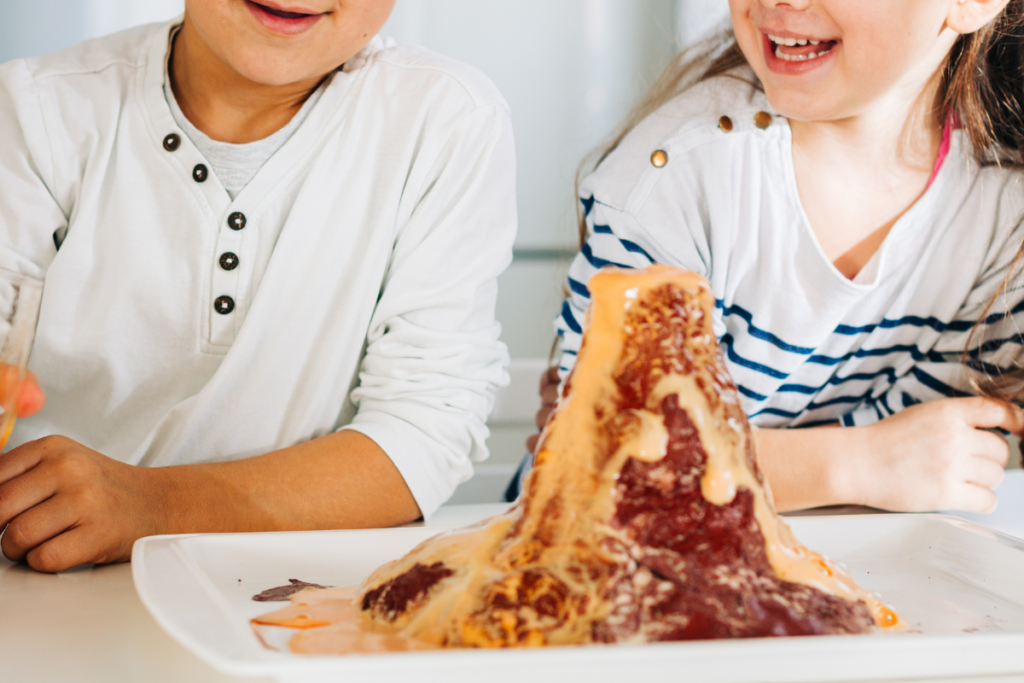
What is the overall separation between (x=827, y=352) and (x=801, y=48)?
1.15 ft

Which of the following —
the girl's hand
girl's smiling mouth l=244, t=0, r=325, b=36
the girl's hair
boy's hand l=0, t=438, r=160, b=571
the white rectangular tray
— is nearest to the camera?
the white rectangular tray

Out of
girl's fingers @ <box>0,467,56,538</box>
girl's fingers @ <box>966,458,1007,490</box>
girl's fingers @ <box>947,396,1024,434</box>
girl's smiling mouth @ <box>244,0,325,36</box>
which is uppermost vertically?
girl's smiling mouth @ <box>244,0,325,36</box>

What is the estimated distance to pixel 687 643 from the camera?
34 cm

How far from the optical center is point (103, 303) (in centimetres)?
87

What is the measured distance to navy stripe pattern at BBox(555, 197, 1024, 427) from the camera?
97 cm

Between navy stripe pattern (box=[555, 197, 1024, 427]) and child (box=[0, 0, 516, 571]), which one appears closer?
child (box=[0, 0, 516, 571])

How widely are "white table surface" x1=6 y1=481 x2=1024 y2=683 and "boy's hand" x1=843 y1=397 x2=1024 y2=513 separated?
47 centimetres

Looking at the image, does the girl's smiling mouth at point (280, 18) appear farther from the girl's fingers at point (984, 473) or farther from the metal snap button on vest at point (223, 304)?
the girl's fingers at point (984, 473)

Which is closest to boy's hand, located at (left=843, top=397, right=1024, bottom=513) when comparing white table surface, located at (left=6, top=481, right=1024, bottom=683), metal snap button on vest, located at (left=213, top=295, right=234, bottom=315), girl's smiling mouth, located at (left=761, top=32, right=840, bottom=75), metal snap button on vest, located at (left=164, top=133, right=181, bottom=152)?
girl's smiling mouth, located at (left=761, top=32, right=840, bottom=75)

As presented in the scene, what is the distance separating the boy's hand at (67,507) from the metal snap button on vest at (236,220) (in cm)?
31

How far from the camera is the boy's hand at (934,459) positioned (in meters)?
0.82

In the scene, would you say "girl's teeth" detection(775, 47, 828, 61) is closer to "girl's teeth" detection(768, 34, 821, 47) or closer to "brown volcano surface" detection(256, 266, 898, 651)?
"girl's teeth" detection(768, 34, 821, 47)

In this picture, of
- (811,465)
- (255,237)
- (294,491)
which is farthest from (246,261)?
(811,465)

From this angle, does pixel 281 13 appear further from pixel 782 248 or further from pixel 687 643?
pixel 687 643
